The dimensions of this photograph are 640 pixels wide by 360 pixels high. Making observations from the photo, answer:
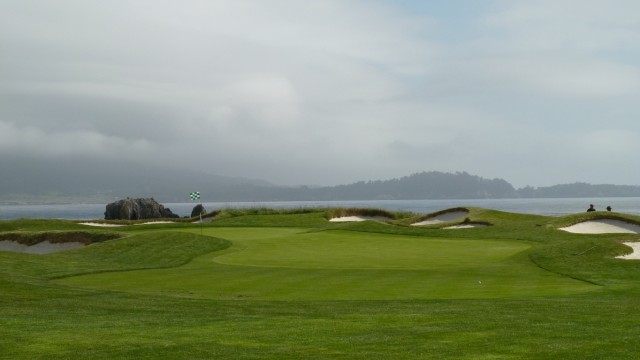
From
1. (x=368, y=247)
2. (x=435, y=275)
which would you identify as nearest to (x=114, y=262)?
(x=368, y=247)

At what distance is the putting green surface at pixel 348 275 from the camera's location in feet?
62.5

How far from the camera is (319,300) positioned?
17.5 m

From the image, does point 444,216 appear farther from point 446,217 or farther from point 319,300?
point 319,300

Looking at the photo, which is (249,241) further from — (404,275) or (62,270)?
(404,275)

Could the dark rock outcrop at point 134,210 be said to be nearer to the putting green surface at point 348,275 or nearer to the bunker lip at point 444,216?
the bunker lip at point 444,216

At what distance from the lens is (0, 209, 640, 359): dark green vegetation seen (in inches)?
457

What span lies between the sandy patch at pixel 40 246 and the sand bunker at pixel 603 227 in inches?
1146

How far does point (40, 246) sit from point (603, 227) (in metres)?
34.0

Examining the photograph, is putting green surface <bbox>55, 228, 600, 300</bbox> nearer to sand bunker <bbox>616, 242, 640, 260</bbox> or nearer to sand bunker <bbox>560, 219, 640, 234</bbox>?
sand bunker <bbox>616, 242, 640, 260</bbox>

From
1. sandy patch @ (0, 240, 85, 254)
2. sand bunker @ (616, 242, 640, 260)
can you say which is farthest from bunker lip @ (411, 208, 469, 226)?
sandy patch @ (0, 240, 85, 254)

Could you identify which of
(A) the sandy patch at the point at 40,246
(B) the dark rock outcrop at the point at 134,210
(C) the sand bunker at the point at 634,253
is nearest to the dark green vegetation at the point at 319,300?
(C) the sand bunker at the point at 634,253

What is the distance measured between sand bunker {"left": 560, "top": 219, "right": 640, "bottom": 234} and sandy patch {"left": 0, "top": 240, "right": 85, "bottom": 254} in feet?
95.5

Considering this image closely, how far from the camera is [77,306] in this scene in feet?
55.1

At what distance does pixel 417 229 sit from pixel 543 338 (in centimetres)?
3181
